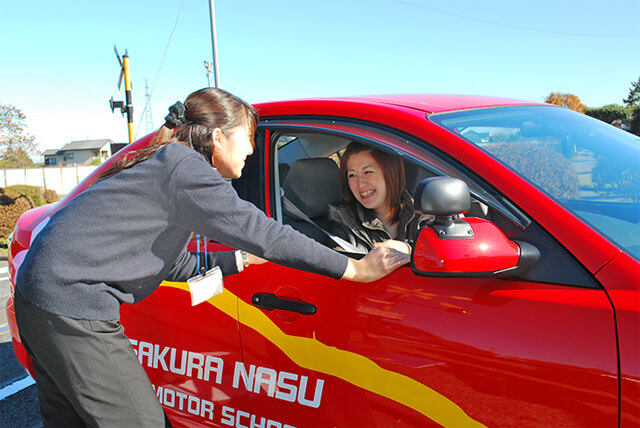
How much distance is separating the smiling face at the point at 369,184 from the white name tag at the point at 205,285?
0.81m

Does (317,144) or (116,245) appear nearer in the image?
(116,245)

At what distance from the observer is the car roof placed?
1737 millimetres

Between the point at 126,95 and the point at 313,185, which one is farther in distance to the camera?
the point at 126,95

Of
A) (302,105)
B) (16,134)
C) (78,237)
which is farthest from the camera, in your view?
(16,134)

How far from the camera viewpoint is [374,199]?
2.22m

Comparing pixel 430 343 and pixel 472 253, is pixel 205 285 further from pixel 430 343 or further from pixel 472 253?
pixel 472 253

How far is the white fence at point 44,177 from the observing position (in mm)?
34991

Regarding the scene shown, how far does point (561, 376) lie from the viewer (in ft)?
3.93

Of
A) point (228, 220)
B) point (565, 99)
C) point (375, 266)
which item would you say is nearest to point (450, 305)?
point (375, 266)

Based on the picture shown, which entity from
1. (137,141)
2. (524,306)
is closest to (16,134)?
(137,141)

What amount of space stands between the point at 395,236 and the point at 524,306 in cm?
101

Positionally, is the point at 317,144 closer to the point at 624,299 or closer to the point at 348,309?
the point at 348,309

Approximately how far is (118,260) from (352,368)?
768mm

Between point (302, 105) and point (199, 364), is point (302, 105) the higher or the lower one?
the higher one
